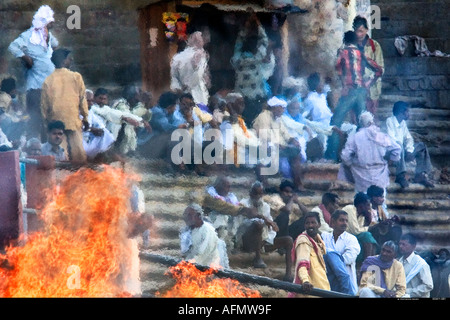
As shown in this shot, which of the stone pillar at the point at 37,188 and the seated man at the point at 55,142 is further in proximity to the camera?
the seated man at the point at 55,142

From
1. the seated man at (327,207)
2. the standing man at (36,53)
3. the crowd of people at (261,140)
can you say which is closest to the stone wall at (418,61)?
the crowd of people at (261,140)

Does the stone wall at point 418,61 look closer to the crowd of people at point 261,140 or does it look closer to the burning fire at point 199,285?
the crowd of people at point 261,140

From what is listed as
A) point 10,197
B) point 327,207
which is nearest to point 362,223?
point 327,207

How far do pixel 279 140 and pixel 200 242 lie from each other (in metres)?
1.64

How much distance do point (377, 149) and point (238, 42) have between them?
6.86 feet

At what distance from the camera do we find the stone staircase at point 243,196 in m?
14.2

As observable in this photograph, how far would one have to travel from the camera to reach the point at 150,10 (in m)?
15.4

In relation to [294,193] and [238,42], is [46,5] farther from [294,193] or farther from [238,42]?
[294,193]

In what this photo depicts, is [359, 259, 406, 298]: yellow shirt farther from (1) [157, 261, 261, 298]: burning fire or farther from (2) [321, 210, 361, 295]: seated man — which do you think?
(1) [157, 261, 261, 298]: burning fire

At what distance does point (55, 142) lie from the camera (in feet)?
47.9

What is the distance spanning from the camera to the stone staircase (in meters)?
14.2

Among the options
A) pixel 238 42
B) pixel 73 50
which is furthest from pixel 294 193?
pixel 73 50

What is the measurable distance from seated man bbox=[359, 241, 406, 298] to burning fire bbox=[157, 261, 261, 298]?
117cm

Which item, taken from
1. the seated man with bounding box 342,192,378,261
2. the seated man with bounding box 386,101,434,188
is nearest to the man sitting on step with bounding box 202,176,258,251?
the seated man with bounding box 342,192,378,261
